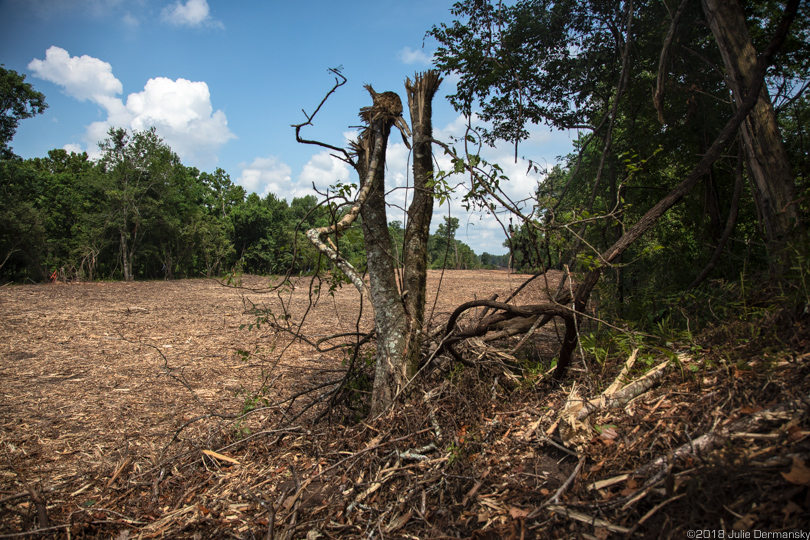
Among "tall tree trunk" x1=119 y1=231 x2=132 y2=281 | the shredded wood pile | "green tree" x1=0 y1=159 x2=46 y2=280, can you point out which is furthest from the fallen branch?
"tall tree trunk" x1=119 y1=231 x2=132 y2=281

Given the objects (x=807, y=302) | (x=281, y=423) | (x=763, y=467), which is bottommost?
(x=281, y=423)

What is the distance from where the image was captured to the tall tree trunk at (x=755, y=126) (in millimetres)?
3910

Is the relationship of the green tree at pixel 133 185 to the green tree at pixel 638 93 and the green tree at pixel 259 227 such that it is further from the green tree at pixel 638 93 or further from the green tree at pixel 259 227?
the green tree at pixel 638 93

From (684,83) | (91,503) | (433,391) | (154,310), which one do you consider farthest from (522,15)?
(154,310)

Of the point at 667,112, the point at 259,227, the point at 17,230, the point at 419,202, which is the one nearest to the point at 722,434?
the point at 419,202

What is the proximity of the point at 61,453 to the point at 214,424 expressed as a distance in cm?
135

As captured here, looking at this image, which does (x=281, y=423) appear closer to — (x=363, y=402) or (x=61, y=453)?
(x=363, y=402)

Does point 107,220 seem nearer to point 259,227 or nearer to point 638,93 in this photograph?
point 259,227

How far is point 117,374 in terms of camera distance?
20.0ft

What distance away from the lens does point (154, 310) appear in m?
→ 11.5

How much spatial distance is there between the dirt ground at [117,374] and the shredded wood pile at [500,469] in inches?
8.8

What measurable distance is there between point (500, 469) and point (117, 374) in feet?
20.4

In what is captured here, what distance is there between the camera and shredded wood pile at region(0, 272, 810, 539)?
64.6 inches

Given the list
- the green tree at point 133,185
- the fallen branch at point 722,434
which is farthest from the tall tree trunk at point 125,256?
the fallen branch at point 722,434
